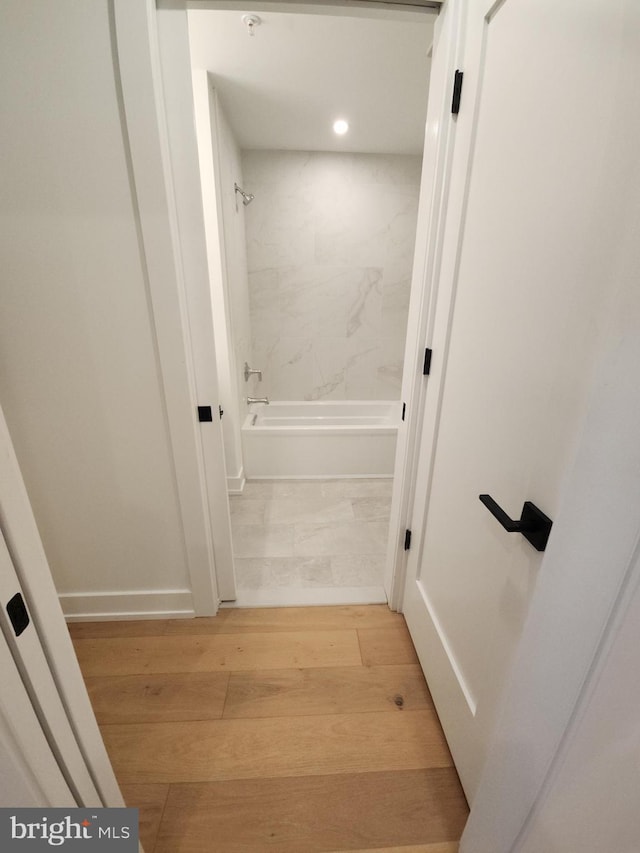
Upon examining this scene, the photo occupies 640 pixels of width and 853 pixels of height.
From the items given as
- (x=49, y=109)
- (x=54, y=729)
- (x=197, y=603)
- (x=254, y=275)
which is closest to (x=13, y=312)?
(x=49, y=109)

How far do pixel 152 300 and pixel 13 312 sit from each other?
1.49ft

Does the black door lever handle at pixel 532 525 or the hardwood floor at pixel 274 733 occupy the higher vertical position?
the black door lever handle at pixel 532 525

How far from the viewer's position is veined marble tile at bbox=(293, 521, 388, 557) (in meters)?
2.02

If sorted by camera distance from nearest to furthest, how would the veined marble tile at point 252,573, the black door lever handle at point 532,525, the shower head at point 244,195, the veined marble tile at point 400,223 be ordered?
the black door lever handle at point 532,525
the veined marble tile at point 252,573
the shower head at point 244,195
the veined marble tile at point 400,223

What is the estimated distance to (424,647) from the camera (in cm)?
131

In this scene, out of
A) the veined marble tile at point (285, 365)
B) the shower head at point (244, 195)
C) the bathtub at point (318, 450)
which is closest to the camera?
the shower head at point (244, 195)

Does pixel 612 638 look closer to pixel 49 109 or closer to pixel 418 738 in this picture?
pixel 418 738

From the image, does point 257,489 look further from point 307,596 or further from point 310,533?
point 307,596

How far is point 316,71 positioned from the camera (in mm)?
1700

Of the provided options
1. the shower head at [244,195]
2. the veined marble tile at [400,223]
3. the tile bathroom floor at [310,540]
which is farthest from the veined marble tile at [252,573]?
the veined marble tile at [400,223]

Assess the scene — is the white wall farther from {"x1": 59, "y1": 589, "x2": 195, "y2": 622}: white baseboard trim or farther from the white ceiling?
the white ceiling

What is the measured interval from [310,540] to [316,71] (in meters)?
2.60

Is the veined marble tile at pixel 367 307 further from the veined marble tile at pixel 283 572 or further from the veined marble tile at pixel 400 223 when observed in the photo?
the veined marble tile at pixel 283 572

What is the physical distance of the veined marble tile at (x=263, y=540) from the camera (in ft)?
6.59
